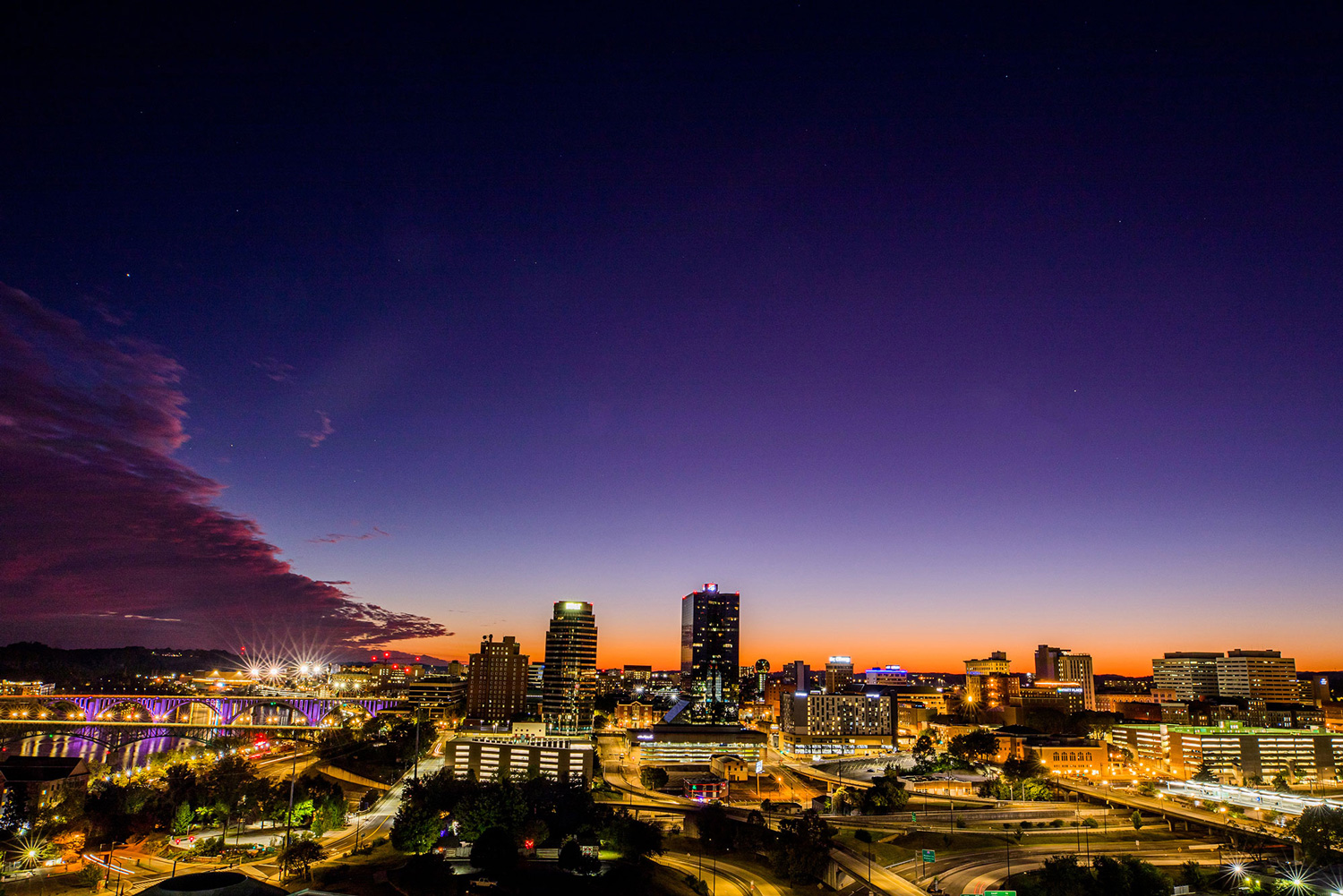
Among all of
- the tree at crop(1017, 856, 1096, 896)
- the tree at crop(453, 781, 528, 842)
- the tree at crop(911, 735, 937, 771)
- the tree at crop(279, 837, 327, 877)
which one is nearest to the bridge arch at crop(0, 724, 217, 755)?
the tree at crop(453, 781, 528, 842)

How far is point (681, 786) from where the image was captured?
273 feet

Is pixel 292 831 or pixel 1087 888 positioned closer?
pixel 1087 888

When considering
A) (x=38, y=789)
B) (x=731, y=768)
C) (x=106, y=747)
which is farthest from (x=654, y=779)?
(x=106, y=747)

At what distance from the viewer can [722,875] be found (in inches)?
2078

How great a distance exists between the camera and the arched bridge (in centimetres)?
13625

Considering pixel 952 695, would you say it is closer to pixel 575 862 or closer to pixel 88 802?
pixel 575 862

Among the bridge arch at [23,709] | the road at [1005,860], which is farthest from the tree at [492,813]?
the bridge arch at [23,709]

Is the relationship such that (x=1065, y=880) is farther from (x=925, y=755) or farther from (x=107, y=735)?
(x=107, y=735)

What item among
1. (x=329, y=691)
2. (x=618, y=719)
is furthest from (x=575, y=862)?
(x=329, y=691)

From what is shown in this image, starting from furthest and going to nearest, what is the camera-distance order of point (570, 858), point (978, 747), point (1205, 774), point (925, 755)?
point (978, 747) < point (925, 755) < point (1205, 774) < point (570, 858)

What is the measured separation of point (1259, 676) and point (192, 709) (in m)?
218

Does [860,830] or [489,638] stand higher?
[489,638]

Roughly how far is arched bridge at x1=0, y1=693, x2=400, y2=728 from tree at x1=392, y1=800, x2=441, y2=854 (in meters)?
90.9

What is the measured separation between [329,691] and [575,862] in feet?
563
